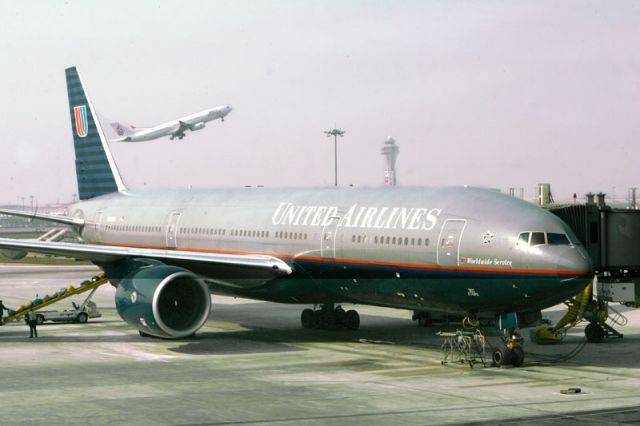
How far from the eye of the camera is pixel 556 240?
21.5 m

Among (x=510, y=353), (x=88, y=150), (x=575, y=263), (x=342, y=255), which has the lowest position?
(x=510, y=353)

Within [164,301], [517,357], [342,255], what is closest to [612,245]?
[517,357]

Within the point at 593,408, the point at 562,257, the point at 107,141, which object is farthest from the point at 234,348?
the point at 107,141

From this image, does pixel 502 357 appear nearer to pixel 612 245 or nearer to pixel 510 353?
pixel 510 353

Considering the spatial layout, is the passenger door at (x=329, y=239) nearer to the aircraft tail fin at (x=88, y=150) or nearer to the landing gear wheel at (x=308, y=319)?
the landing gear wheel at (x=308, y=319)

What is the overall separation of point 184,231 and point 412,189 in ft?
34.3

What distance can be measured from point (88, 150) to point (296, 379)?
23273mm

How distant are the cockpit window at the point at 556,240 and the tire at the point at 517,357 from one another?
266cm

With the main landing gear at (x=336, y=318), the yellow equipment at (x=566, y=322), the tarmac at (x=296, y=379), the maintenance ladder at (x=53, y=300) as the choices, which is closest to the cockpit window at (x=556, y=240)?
the tarmac at (x=296, y=379)

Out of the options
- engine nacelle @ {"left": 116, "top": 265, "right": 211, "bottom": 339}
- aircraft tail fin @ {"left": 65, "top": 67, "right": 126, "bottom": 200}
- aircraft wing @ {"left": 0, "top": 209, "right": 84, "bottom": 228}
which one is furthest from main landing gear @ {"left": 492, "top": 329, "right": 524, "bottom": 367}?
aircraft tail fin @ {"left": 65, "top": 67, "right": 126, "bottom": 200}

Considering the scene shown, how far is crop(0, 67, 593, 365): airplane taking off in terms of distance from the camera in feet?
71.3

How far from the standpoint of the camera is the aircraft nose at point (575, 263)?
822 inches

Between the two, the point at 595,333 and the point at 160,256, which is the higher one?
the point at 160,256

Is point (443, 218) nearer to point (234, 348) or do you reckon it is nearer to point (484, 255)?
point (484, 255)
